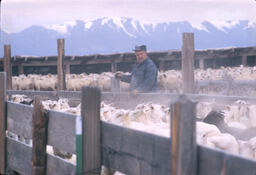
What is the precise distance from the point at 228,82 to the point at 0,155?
6820 mm

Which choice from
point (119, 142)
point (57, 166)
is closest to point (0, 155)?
point (57, 166)

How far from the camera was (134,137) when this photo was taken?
2693 mm

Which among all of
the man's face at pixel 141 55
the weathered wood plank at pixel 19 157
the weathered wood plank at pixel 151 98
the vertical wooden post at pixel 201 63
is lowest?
the weathered wood plank at pixel 19 157

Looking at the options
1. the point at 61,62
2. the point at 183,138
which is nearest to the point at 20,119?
the point at 183,138

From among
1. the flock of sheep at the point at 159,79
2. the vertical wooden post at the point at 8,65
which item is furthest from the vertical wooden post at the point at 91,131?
the vertical wooden post at the point at 8,65

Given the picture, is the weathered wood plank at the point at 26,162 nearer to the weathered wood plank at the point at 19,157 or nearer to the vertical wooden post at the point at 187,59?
the weathered wood plank at the point at 19,157

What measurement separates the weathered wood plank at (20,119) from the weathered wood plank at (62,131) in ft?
1.59

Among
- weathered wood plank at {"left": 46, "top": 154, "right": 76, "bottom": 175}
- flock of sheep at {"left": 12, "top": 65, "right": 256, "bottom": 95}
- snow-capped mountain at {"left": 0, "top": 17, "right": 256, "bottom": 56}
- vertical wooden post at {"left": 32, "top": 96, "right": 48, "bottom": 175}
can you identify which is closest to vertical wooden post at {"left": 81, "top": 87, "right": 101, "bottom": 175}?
weathered wood plank at {"left": 46, "top": 154, "right": 76, "bottom": 175}

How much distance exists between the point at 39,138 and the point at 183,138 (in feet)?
7.04

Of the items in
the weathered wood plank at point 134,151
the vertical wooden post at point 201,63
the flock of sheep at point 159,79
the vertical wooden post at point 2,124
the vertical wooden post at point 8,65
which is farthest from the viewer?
the vertical wooden post at point 201,63

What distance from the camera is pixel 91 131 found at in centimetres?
299

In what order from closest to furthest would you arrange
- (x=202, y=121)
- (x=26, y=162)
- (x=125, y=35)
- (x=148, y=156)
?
(x=148, y=156), (x=26, y=162), (x=202, y=121), (x=125, y=35)

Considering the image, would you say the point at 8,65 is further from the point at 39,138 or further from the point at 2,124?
the point at 39,138

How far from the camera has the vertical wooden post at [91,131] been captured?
2979mm
